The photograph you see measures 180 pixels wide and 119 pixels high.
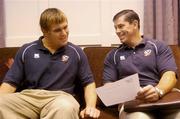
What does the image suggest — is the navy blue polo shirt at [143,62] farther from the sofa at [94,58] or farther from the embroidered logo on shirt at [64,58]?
the embroidered logo on shirt at [64,58]

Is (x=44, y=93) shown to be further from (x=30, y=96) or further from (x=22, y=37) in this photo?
(x=22, y=37)

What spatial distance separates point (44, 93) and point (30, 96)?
9 centimetres

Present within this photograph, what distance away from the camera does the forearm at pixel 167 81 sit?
1.92 meters

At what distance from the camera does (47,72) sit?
6.84 ft

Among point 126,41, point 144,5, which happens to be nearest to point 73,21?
point 144,5

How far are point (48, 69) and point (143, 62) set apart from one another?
0.65 meters

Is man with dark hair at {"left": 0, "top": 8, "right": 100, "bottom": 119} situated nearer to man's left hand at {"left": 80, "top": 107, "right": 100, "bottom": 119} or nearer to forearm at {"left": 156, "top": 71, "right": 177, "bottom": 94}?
man's left hand at {"left": 80, "top": 107, "right": 100, "bottom": 119}

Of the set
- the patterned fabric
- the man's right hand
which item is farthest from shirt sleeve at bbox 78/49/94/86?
the patterned fabric

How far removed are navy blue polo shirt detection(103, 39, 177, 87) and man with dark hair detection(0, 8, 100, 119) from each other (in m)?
0.21

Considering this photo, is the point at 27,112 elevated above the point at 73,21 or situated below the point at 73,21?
below

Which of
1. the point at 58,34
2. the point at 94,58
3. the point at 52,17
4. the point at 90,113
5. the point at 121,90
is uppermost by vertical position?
the point at 52,17

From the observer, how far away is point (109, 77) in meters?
2.16

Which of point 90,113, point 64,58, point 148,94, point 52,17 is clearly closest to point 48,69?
point 64,58

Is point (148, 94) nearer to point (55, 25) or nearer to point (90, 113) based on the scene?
point (90, 113)
